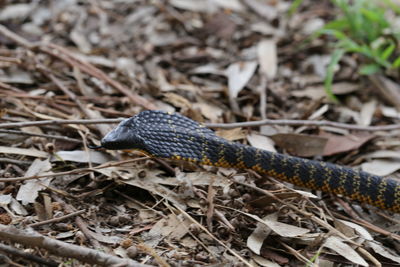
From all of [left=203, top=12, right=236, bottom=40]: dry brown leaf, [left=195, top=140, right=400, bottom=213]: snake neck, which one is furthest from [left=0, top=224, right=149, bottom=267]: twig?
[left=203, top=12, right=236, bottom=40]: dry brown leaf

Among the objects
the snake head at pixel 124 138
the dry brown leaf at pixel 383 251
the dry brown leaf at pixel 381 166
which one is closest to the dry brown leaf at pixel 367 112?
the dry brown leaf at pixel 381 166

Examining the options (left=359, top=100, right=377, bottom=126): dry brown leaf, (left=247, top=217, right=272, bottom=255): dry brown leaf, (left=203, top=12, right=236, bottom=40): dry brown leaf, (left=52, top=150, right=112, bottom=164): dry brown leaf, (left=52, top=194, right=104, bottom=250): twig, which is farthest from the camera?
(left=203, top=12, right=236, bottom=40): dry brown leaf

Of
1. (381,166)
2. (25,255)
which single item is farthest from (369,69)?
(25,255)

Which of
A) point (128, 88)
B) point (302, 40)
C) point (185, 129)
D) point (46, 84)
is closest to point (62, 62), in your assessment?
point (46, 84)

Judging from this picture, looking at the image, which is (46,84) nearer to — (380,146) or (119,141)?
(119,141)

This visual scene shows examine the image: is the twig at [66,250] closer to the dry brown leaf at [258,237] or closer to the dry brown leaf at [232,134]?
the dry brown leaf at [258,237]

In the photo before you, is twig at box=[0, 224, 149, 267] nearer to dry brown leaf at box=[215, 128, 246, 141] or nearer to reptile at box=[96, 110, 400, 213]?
reptile at box=[96, 110, 400, 213]

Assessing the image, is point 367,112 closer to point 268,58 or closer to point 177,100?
point 268,58
